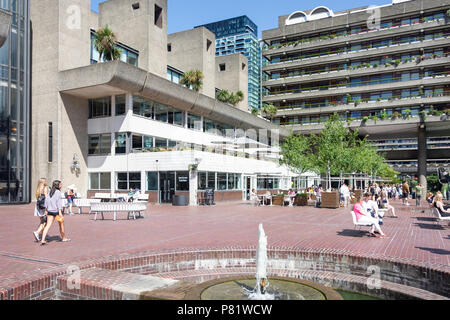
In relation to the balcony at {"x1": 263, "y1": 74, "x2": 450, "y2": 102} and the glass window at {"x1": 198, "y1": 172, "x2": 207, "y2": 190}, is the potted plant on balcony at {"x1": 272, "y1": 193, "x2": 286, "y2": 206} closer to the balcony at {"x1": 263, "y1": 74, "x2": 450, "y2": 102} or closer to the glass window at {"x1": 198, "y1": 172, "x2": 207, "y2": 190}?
the glass window at {"x1": 198, "y1": 172, "x2": 207, "y2": 190}

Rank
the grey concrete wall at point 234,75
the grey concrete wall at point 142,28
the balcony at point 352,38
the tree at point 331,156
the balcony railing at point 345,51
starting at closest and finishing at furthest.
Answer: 1. the tree at point 331,156
2. the grey concrete wall at point 142,28
3. the balcony at point 352,38
4. the balcony railing at point 345,51
5. the grey concrete wall at point 234,75

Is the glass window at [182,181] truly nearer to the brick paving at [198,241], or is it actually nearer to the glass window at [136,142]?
the glass window at [136,142]

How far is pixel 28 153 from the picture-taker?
2866cm

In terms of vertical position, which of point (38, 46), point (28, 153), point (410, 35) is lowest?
point (28, 153)

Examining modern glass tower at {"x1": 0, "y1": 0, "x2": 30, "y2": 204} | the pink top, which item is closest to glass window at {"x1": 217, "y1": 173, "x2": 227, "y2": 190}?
modern glass tower at {"x1": 0, "y1": 0, "x2": 30, "y2": 204}

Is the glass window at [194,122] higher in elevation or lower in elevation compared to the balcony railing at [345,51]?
lower

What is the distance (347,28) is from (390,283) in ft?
177

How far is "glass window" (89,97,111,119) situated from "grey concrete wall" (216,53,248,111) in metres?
25.5

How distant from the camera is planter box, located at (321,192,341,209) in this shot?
916 inches

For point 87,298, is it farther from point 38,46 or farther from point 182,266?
Result: point 38,46

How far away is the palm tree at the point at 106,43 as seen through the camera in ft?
102

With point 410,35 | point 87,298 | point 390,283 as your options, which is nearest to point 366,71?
point 410,35

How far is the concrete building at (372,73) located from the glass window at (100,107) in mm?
29629

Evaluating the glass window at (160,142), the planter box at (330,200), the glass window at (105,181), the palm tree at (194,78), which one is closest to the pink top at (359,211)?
the planter box at (330,200)
